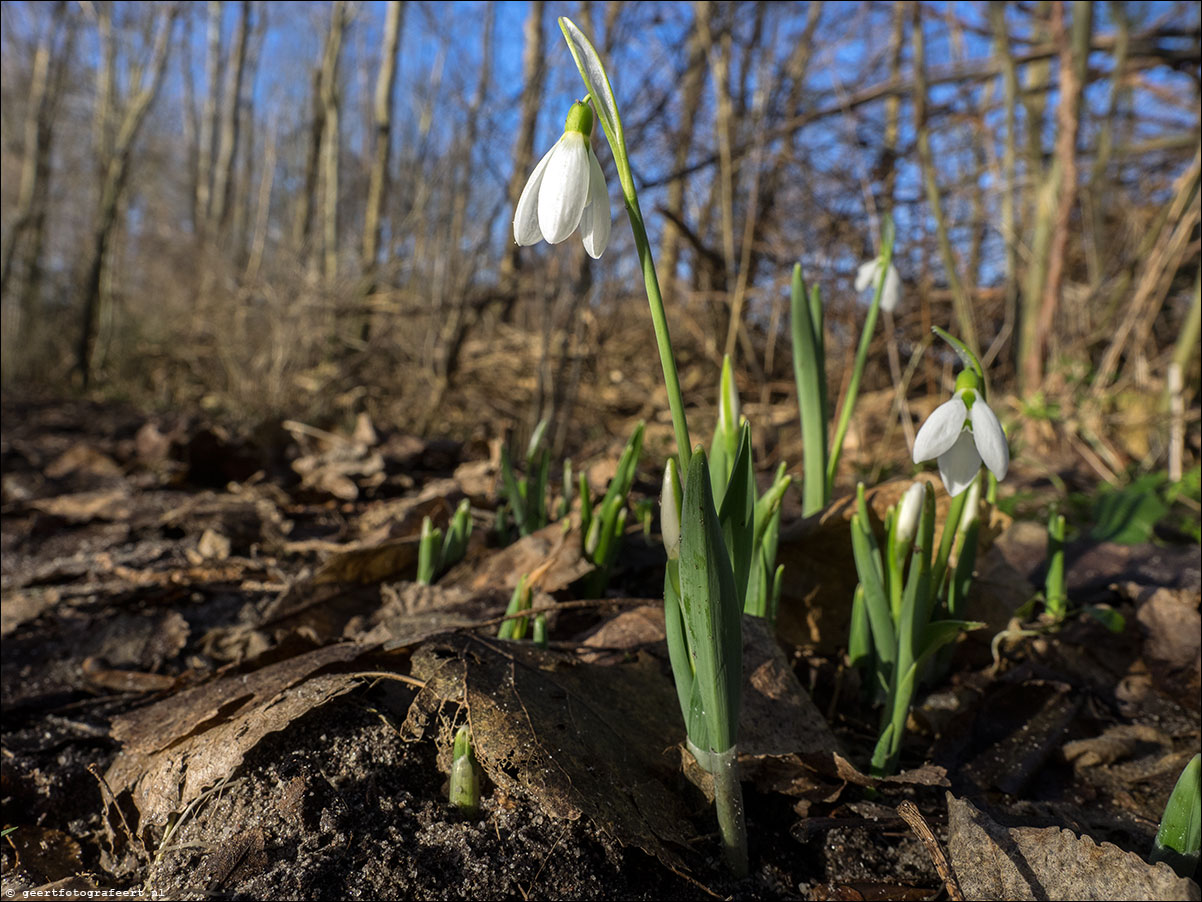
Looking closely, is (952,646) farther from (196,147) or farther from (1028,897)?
(196,147)

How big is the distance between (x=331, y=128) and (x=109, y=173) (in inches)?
123

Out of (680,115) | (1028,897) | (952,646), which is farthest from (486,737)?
(680,115)

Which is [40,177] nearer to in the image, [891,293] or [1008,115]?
[1008,115]

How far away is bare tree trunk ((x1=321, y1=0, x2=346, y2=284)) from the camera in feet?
21.2

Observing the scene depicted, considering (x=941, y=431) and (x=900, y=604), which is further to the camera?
(x=900, y=604)

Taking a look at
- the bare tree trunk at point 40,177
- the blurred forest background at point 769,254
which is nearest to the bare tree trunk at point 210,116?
the bare tree trunk at point 40,177

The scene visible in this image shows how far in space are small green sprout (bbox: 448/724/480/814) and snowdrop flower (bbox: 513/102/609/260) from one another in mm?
619

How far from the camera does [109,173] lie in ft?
29.1

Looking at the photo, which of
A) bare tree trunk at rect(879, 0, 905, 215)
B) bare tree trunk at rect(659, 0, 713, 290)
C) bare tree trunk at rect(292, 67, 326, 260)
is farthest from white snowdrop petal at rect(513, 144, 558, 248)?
bare tree trunk at rect(292, 67, 326, 260)

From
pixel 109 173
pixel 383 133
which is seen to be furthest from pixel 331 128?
pixel 109 173

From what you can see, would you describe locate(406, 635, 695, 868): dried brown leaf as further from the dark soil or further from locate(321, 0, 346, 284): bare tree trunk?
locate(321, 0, 346, 284): bare tree trunk

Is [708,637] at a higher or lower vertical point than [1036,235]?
lower

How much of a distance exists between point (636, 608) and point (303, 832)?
2.14 feet

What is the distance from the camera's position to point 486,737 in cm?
98
